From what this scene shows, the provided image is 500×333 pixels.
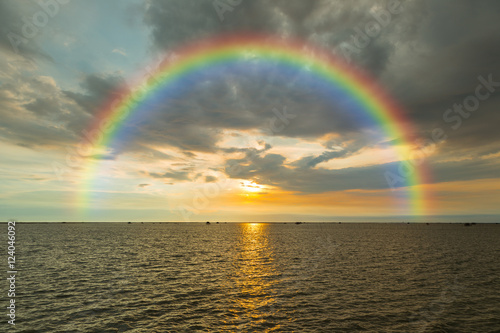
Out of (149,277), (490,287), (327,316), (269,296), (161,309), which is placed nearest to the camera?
(327,316)

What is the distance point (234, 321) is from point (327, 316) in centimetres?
974

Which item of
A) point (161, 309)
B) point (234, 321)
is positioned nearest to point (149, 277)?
point (161, 309)

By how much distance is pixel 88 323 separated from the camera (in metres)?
28.0

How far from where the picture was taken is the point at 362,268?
193ft

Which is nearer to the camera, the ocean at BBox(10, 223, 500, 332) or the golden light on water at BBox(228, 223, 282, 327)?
the ocean at BBox(10, 223, 500, 332)

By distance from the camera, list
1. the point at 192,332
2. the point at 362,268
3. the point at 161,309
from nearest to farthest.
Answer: the point at 192,332
the point at 161,309
the point at 362,268

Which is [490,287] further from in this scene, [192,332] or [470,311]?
[192,332]

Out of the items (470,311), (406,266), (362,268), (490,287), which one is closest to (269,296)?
(470,311)

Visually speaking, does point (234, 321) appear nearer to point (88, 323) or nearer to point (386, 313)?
point (88, 323)

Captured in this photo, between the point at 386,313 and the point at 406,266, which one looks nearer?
the point at 386,313

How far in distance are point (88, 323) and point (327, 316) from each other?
23.7m

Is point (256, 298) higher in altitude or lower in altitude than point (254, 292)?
higher

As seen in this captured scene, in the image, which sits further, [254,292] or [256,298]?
[254,292]

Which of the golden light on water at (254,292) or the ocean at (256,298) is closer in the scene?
the ocean at (256,298)
